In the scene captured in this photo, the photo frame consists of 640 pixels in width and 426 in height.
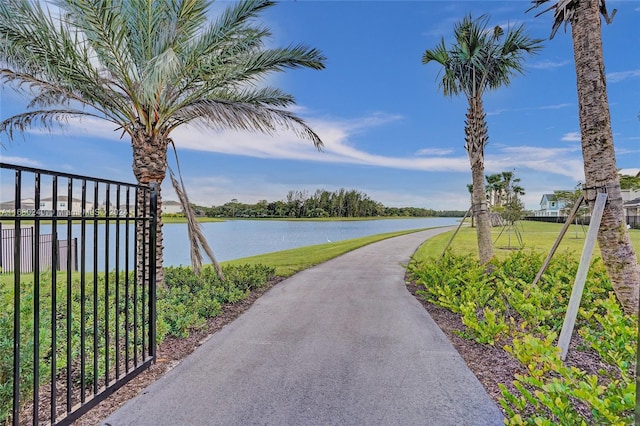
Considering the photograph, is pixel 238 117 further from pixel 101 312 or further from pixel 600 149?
pixel 600 149

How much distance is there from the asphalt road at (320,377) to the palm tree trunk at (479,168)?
3462 mm

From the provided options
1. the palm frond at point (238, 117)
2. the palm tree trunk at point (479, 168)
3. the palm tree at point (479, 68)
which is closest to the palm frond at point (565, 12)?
the palm tree at point (479, 68)

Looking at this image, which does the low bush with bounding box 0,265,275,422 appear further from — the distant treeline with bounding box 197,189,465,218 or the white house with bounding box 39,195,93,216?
the distant treeline with bounding box 197,189,465,218

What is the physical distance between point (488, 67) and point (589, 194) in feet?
16.6

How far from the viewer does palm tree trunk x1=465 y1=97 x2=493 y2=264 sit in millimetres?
7828

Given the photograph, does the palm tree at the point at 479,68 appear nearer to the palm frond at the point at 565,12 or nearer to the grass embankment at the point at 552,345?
the grass embankment at the point at 552,345

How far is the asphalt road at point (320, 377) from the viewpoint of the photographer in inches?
99.3

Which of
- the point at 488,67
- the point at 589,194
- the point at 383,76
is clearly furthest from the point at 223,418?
the point at 383,76

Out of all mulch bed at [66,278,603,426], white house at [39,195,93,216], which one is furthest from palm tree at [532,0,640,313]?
white house at [39,195,93,216]

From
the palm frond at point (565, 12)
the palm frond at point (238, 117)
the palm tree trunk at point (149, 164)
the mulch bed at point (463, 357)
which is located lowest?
the mulch bed at point (463, 357)

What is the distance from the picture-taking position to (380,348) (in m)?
3.85

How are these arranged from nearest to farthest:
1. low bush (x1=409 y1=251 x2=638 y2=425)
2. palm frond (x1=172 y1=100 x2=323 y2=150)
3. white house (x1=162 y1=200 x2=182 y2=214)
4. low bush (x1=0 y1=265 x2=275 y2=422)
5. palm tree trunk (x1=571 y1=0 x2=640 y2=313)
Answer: low bush (x1=409 y1=251 x2=638 y2=425) → low bush (x1=0 y1=265 x2=275 y2=422) → palm tree trunk (x1=571 y1=0 x2=640 y2=313) → palm frond (x1=172 y1=100 x2=323 y2=150) → white house (x1=162 y1=200 x2=182 y2=214)

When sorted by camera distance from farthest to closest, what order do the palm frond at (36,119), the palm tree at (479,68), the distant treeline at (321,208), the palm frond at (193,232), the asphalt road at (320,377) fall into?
the distant treeline at (321,208) < the palm tree at (479,68) < the palm frond at (193,232) < the palm frond at (36,119) < the asphalt road at (320,377)

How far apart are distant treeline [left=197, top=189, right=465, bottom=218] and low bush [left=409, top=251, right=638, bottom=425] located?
106 ft
